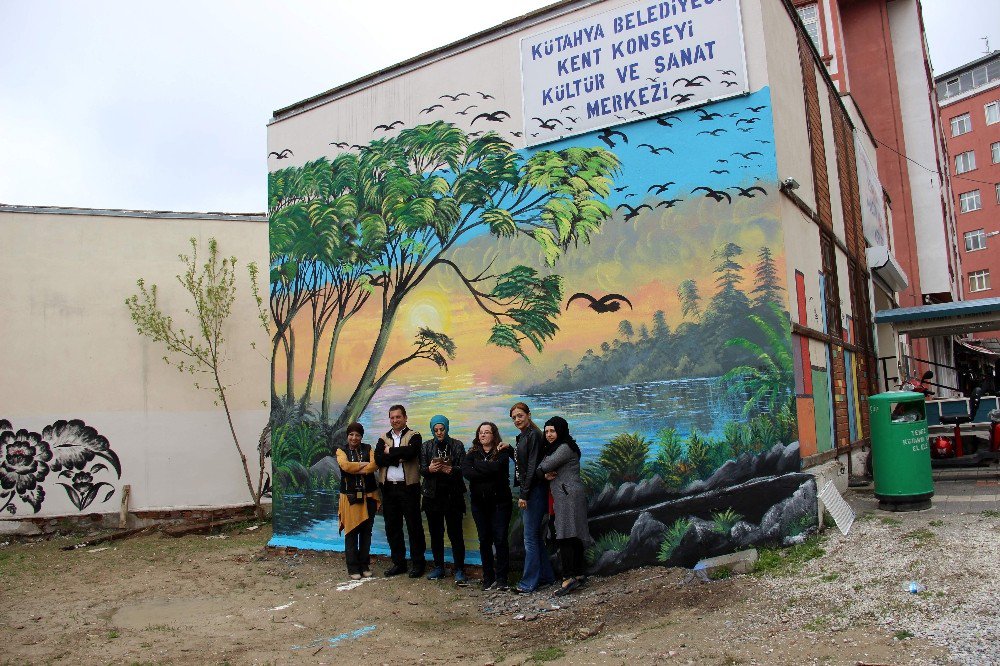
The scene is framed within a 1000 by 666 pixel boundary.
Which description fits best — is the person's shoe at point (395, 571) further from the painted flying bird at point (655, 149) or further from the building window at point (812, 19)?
the building window at point (812, 19)

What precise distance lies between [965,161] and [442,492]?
48.6 metres

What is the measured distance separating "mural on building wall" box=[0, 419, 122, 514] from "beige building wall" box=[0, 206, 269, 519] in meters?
0.03

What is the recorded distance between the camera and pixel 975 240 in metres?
44.6

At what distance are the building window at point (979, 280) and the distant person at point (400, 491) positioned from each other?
4538 cm

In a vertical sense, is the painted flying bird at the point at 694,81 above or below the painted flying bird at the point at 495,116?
below

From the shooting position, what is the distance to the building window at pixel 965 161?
149 ft

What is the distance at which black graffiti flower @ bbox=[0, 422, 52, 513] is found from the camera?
13648mm

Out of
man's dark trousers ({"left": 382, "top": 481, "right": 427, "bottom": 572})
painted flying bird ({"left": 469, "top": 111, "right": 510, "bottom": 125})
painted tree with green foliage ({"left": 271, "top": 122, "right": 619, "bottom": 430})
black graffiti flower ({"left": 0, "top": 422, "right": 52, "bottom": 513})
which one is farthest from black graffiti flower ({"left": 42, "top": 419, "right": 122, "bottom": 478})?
painted flying bird ({"left": 469, "top": 111, "right": 510, "bottom": 125})

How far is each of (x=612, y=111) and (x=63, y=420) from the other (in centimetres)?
1139

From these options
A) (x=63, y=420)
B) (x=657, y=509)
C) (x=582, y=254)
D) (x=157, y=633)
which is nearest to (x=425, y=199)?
(x=582, y=254)

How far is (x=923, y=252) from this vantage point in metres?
21.0

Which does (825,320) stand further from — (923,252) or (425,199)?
Result: (923,252)

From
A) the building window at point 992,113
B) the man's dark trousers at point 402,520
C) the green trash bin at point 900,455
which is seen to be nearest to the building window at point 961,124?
the building window at point 992,113

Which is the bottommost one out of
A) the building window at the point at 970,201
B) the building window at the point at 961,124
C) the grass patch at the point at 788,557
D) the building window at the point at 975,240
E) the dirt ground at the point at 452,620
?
the dirt ground at the point at 452,620
